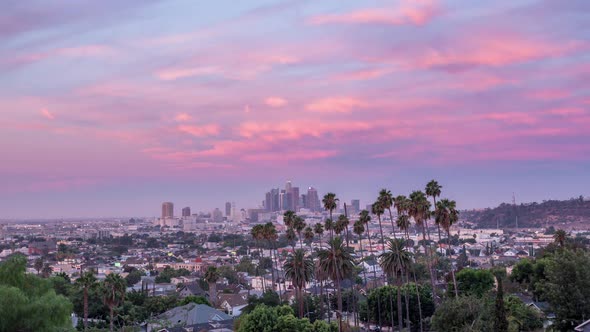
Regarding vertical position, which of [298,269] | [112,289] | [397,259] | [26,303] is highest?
[26,303]

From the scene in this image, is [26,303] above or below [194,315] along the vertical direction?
above

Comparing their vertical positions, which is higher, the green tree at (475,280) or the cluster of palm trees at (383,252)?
the cluster of palm trees at (383,252)

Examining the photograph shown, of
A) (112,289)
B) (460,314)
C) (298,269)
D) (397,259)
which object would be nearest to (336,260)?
(397,259)

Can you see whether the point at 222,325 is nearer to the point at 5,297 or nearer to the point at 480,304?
the point at 480,304

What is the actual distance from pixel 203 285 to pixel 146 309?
1677 inches

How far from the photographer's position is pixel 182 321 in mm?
60906

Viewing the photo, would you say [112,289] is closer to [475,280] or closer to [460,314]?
[460,314]

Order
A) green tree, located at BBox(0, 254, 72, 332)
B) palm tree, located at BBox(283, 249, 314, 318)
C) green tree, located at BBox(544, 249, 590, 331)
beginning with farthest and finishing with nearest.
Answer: palm tree, located at BBox(283, 249, 314, 318)
green tree, located at BBox(544, 249, 590, 331)
green tree, located at BBox(0, 254, 72, 332)

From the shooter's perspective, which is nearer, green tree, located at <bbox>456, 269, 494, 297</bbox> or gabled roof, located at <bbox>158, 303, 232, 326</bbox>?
gabled roof, located at <bbox>158, 303, 232, 326</bbox>

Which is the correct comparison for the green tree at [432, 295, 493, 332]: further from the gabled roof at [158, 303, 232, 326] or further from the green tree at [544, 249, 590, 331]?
the gabled roof at [158, 303, 232, 326]

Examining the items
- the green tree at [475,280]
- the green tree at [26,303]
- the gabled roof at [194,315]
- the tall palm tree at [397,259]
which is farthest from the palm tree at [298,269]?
the green tree at [26,303]

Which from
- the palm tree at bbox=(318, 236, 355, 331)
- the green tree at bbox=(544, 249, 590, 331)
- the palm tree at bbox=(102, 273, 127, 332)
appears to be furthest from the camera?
the palm tree at bbox=(318, 236, 355, 331)

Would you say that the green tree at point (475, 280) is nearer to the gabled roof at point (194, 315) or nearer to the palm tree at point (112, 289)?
the gabled roof at point (194, 315)

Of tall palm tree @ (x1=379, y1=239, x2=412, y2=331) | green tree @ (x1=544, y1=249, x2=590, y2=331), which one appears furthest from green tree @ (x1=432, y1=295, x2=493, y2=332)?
tall palm tree @ (x1=379, y1=239, x2=412, y2=331)
